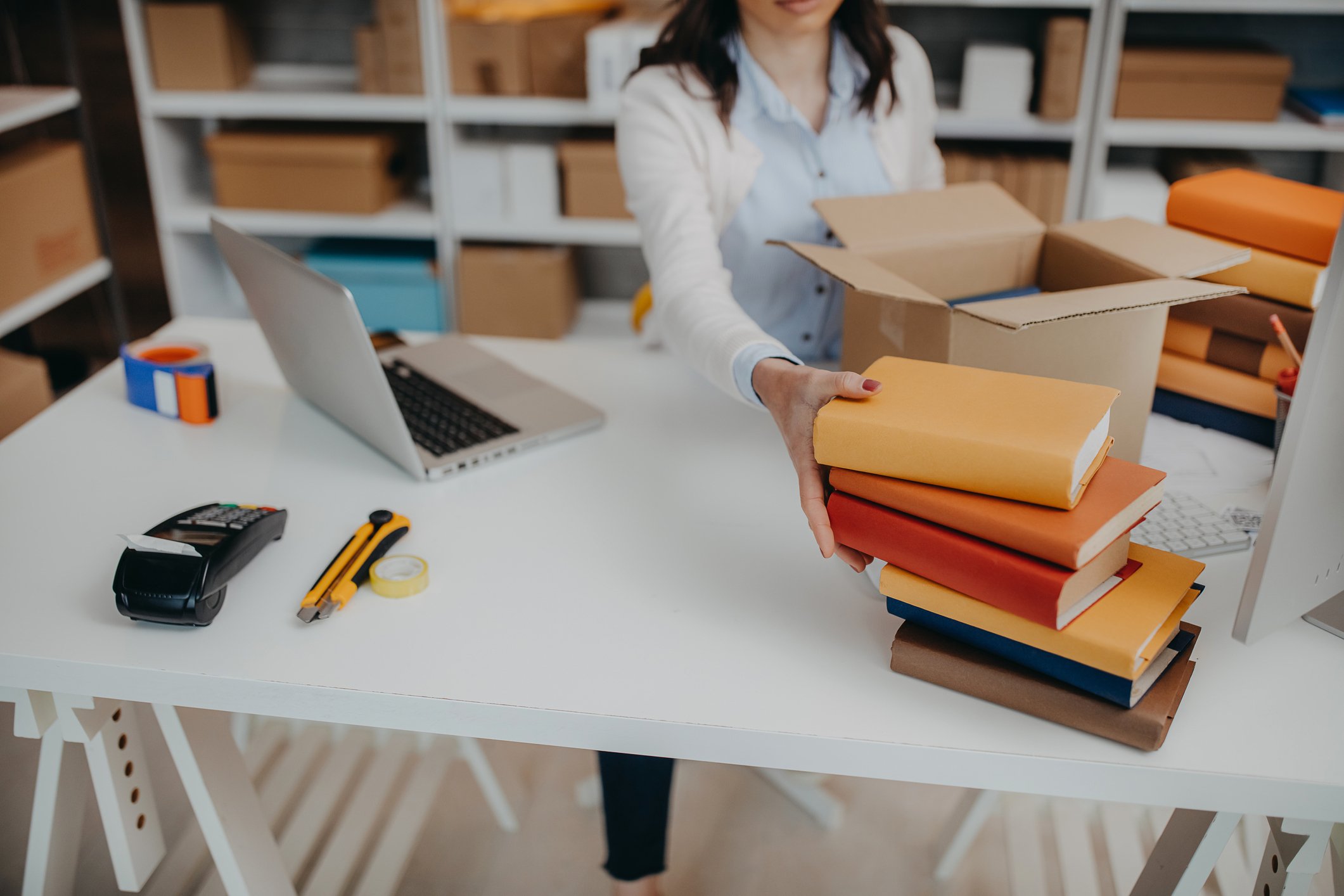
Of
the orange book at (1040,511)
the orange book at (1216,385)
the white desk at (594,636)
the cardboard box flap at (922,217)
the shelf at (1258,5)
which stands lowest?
the white desk at (594,636)

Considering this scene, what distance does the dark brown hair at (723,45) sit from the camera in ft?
4.61

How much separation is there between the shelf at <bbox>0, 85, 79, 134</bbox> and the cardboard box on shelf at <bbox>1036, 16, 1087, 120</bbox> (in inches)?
85.1

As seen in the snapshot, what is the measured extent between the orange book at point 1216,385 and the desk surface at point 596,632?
49 mm

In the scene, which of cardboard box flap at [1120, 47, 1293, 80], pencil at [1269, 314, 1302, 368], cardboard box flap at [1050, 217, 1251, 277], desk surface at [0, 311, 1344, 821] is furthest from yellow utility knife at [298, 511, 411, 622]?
cardboard box flap at [1120, 47, 1293, 80]

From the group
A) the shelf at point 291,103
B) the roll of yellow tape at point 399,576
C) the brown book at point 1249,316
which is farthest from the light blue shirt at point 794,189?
the shelf at point 291,103

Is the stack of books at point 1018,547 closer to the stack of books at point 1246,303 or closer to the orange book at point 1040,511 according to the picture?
the orange book at point 1040,511

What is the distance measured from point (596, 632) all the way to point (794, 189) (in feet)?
2.61

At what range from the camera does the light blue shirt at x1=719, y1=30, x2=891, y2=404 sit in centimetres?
142

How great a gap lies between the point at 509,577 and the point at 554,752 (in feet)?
2.90

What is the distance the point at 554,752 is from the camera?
5.66 feet

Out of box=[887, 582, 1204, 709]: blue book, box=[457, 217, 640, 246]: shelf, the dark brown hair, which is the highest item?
the dark brown hair

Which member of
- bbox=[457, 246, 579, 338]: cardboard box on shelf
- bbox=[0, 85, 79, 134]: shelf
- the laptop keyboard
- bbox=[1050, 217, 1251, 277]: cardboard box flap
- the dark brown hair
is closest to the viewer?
bbox=[1050, 217, 1251, 277]: cardboard box flap

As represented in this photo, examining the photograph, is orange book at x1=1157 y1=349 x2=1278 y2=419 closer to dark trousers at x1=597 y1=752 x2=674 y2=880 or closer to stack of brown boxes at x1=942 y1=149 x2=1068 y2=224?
dark trousers at x1=597 y1=752 x2=674 y2=880

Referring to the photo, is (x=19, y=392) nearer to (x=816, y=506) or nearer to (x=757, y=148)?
(x=757, y=148)
